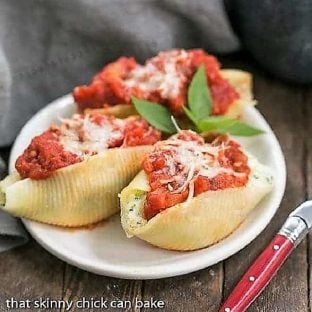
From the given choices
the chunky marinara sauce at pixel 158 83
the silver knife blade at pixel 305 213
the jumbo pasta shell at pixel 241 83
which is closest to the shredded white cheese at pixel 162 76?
the chunky marinara sauce at pixel 158 83

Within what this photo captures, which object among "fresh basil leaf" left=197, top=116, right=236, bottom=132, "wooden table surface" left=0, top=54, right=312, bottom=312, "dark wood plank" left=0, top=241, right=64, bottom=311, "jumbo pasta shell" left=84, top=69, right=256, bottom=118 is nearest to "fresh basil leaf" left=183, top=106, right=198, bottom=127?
"fresh basil leaf" left=197, top=116, right=236, bottom=132

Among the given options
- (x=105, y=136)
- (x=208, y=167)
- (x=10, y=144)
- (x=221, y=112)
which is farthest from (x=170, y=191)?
(x=10, y=144)

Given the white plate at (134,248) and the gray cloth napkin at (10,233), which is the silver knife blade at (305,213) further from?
the gray cloth napkin at (10,233)

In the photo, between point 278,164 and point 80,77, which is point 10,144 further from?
point 278,164

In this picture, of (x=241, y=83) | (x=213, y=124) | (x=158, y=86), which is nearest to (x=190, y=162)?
(x=213, y=124)

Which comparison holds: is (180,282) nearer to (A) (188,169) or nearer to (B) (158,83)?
(A) (188,169)

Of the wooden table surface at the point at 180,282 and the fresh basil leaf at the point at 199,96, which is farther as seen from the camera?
the fresh basil leaf at the point at 199,96

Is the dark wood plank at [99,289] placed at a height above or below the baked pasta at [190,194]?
below
